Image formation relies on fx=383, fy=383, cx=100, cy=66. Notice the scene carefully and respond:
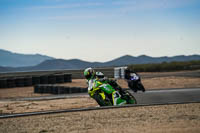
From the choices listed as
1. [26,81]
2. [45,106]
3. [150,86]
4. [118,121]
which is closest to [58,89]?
[150,86]

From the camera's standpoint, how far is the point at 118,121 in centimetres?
935

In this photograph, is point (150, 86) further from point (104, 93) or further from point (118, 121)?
point (118, 121)

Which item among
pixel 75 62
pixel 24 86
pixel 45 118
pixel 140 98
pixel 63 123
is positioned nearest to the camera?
pixel 63 123

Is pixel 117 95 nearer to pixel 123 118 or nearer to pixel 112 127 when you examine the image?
pixel 123 118

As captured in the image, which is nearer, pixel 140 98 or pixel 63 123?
pixel 63 123

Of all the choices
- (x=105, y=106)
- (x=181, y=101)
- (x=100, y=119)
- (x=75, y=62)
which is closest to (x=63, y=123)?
(x=100, y=119)

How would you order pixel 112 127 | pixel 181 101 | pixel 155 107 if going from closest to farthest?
1. pixel 112 127
2. pixel 155 107
3. pixel 181 101

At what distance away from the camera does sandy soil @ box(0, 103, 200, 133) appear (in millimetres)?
8250

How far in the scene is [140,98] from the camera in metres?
14.0

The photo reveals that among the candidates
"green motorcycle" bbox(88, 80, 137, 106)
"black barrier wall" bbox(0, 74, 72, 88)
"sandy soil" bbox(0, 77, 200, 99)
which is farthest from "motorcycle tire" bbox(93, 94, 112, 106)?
"black barrier wall" bbox(0, 74, 72, 88)

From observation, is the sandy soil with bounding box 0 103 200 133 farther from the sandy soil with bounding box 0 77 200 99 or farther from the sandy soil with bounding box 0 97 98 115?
the sandy soil with bounding box 0 77 200 99

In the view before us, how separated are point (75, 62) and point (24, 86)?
153m

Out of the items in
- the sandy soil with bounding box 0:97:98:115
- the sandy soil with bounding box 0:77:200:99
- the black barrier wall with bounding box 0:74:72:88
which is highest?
the black barrier wall with bounding box 0:74:72:88

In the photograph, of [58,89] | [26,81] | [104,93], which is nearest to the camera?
[104,93]
